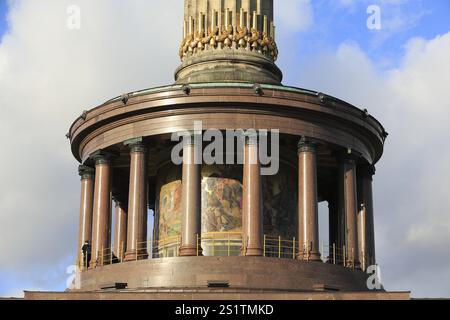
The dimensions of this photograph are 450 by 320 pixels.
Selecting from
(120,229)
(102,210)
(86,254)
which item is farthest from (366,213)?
(86,254)

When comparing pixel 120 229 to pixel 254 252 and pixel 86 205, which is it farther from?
pixel 254 252

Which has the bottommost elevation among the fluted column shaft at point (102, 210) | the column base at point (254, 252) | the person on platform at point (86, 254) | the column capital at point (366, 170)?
the column base at point (254, 252)

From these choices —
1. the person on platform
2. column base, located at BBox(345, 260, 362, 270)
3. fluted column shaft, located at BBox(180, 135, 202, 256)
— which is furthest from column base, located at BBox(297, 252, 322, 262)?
the person on platform

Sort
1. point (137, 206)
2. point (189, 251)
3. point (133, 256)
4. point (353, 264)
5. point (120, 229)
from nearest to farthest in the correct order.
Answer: point (189, 251) → point (133, 256) → point (137, 206) → point (353, 264) → point (120, 229)

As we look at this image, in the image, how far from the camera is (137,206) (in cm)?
4481

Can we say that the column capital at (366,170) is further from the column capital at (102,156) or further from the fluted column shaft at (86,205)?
the fluted column shaft at (86,205)

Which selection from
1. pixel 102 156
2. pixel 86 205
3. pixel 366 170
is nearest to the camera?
pixel 102 156

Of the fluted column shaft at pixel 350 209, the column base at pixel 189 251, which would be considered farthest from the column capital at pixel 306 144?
the column base at pixel 189 251

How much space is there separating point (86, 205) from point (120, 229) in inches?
149

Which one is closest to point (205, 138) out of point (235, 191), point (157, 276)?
point (235, 191)

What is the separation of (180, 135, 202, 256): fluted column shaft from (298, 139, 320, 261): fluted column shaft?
446 centimetres

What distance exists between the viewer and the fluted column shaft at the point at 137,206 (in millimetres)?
44188

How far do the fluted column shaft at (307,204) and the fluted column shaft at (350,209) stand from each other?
2448 millimetres

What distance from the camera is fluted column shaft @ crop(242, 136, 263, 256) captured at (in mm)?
42906
